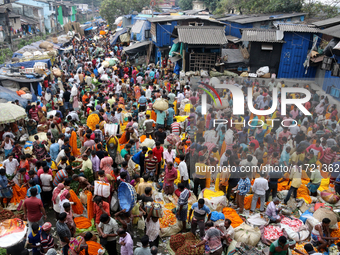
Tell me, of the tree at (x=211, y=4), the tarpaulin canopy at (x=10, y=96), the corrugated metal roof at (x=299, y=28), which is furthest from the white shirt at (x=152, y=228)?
the tree at (x=211, y=4)

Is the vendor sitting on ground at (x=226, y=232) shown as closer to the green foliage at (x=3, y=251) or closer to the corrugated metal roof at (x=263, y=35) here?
the green foliage at (x=3, y=251)

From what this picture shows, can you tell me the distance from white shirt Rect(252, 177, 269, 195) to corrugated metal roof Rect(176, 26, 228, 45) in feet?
38.1

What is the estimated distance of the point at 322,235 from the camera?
17.6 feet

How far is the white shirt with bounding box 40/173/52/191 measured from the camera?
20.5ft

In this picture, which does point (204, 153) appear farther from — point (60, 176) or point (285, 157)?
point (60, 176)

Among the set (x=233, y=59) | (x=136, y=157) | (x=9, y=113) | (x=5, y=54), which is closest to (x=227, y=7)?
(x=233, y=59)

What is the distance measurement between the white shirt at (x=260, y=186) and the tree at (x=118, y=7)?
41857 mm

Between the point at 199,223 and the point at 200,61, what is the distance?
13.4m

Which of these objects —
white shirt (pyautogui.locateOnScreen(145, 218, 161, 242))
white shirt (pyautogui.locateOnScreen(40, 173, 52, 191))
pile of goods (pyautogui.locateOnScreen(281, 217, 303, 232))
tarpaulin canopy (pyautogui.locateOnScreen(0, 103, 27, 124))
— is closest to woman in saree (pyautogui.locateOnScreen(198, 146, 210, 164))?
pile of goods (pyautogui.locateOnScreen(281, 217, 303, 232))

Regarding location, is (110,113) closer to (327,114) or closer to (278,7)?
(327,114)

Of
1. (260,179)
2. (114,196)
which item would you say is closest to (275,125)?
(260,179)

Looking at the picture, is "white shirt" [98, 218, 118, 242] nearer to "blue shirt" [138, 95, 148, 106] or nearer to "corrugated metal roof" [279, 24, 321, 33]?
"blue shirt" [138, 95, 148, 106]

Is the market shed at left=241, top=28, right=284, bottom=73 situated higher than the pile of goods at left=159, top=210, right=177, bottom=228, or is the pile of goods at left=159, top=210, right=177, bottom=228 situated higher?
the market shed at left=241, top=28, right=284, bottom=73

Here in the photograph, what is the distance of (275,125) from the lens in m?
9.12
